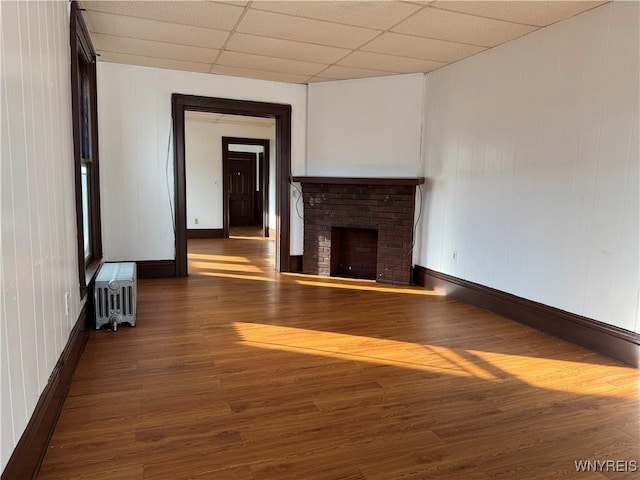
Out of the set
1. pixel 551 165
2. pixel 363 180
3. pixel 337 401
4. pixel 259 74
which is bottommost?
pixel 337 401

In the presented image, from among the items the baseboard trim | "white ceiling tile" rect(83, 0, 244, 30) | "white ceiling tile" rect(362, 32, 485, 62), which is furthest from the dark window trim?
"white ceiling tile" rect(362, 32, 485, 62)

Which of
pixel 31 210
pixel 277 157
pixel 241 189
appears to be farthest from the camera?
pixel 241 189

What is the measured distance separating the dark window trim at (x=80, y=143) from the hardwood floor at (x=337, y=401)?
69 centimetres

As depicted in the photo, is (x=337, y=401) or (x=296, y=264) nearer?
(x=337, y=401)

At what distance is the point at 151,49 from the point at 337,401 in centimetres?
387

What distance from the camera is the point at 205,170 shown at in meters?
9.34

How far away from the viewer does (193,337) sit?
337 cm

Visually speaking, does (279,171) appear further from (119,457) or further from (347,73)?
(119,457)

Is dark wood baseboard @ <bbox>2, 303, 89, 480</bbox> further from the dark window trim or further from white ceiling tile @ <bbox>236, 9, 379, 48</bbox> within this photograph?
white ceiling tile @ <bbox>236, 9, 379, 48</bbox>

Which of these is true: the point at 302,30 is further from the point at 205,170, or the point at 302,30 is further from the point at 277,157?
the point at 205,170

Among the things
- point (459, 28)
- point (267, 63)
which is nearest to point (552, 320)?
point (459, 28)

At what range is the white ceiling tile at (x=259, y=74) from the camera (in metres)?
5.16

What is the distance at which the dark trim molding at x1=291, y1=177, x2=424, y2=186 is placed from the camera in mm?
5168

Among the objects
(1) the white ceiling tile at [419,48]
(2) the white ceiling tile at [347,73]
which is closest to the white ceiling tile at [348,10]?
(1) the white ceiling tile at [419,48]
